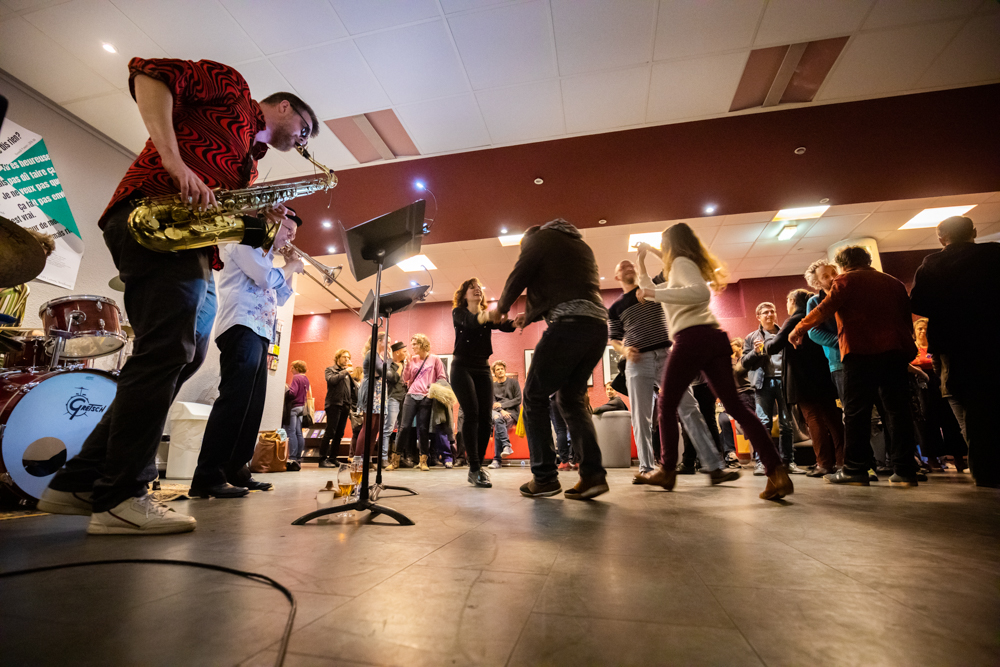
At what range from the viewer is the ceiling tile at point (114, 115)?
13.0ft

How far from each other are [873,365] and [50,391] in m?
4.30

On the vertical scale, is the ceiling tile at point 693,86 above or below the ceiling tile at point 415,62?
below

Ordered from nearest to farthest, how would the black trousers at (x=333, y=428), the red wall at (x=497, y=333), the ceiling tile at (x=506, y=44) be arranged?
the ceiling tile at (x=506, y=44) < the black trousers at (x=333, y=428) < the red wall at (x=497, y=333)

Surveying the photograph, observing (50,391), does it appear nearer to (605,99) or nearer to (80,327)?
(80,327)

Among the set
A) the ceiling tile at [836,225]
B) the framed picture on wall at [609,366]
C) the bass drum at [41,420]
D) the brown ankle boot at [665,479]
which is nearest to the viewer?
the bass drum at [41,420]

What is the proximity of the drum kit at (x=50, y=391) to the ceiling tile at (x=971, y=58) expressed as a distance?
18.8 ft

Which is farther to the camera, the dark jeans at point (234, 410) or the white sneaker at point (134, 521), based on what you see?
the dark jeans at point (234, 410)

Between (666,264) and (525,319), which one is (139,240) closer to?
(525,319)

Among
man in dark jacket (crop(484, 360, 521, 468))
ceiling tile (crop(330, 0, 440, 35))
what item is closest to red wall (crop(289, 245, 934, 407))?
man in dark jacket (crop(484, 360, 521, 468))

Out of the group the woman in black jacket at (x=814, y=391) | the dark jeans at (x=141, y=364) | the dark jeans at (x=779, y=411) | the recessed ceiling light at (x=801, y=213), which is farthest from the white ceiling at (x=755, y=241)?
the dark jeans at (x=141, y=364)

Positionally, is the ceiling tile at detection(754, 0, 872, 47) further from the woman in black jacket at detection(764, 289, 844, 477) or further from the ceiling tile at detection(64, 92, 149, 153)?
the ceiling tile at detection(64, 92, 149, 153)

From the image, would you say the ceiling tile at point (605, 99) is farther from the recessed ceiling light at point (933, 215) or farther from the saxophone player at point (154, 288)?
the recessed ceiling light at point (933, 215)

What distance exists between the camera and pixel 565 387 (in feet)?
7.33

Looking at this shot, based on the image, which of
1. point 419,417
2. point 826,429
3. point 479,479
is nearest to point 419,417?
point 419,417
